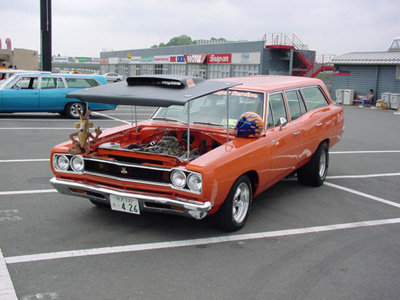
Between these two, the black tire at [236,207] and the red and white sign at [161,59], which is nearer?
the black tire at [236,207]

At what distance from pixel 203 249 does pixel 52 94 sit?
12.0 m

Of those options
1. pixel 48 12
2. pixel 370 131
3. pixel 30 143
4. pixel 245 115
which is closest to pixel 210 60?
pixel 48 12

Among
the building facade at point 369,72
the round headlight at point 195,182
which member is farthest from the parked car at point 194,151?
the building facade at point 369,72

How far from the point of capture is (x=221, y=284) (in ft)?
12.1

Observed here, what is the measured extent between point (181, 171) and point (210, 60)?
42.0 metres

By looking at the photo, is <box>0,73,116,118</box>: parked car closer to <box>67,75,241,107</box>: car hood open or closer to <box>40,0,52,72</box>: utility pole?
<box>40,0,52,72</box>: utility pole

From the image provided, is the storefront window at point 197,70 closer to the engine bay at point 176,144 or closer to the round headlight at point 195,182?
the engine bay at point 176,144

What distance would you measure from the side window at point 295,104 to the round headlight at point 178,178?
2643 mm

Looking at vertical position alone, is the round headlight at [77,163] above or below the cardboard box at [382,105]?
below

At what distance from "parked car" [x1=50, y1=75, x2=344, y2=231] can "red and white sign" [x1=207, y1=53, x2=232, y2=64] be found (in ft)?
120

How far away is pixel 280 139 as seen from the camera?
18.5ft

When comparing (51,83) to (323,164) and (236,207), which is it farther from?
(236,207)

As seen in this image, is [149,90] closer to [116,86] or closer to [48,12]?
[116,86]

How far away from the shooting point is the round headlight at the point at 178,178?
4312mm
